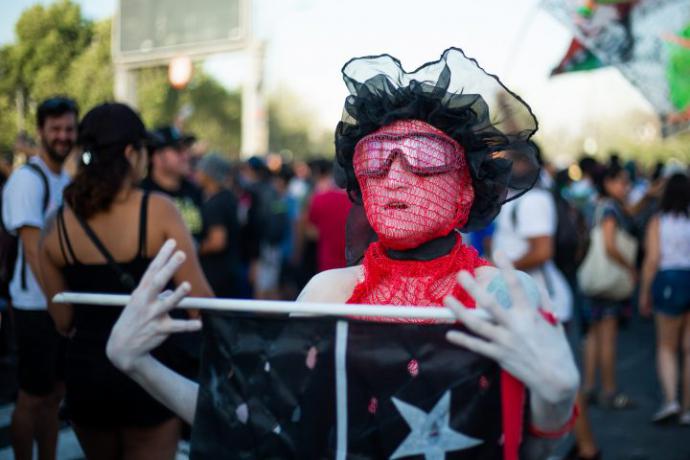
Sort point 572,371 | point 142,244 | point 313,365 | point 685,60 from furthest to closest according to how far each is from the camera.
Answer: point 685,60, point 142,244, point 313,365, point 572,371

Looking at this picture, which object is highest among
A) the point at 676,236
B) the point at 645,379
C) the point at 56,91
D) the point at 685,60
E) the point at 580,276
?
the point at 685,60

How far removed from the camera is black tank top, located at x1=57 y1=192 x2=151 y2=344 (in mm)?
3115

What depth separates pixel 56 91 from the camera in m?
5.29

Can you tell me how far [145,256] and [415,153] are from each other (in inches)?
59.7

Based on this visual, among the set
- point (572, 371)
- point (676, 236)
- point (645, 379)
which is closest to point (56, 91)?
point (572, 371)

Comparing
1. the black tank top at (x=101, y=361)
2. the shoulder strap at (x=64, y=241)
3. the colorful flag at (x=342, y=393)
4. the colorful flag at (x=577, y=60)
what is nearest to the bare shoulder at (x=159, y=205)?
the black tank top at (x=101, y=361)

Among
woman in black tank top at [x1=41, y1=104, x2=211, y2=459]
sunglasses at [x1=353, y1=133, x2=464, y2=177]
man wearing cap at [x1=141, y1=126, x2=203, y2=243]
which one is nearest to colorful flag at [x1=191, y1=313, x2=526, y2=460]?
sunglasses at [x1=353, y1=133, x2=464, y2=177]

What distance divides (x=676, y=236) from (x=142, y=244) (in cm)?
486

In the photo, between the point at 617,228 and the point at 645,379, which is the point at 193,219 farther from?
the point at 645,379

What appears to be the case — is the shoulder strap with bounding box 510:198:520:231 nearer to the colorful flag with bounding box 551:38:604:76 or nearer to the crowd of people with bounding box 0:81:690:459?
the crowd of people with bounding box 0:81:690:459

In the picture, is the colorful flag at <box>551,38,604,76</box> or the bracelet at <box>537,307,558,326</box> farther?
the colorful flag at <box>551,38,604,76</box>

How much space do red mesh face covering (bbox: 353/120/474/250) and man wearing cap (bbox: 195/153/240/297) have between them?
4.72 metres

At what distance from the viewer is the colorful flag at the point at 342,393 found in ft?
6.06

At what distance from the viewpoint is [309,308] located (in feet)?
6.15
